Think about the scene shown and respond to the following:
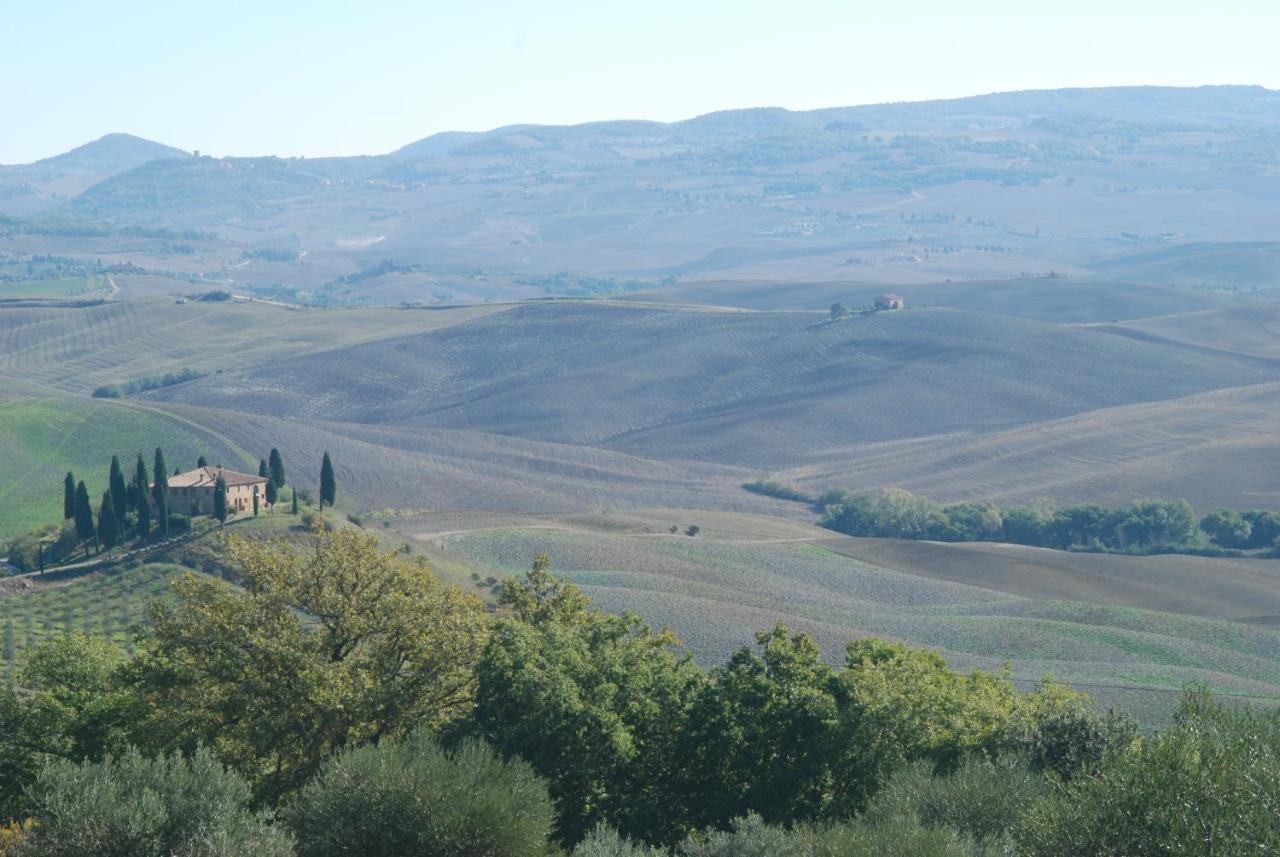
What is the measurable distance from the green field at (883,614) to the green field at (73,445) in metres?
35.2

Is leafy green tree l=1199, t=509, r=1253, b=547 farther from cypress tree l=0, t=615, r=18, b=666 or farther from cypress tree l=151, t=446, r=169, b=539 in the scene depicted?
cypress tree l=0, t=615, r=18, b=666

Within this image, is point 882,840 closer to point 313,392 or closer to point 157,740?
point 157,740

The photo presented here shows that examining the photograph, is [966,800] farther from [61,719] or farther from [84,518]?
[84,518]

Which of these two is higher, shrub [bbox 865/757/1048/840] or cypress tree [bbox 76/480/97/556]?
shrub [bbox 865/757/1048/840]

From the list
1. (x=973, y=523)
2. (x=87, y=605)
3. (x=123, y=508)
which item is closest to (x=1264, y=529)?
(x=973, y=523)

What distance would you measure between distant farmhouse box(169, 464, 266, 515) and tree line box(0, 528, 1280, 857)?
1824 inches

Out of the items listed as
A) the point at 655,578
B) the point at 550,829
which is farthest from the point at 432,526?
the point at 550,829

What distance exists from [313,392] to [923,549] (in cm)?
10792

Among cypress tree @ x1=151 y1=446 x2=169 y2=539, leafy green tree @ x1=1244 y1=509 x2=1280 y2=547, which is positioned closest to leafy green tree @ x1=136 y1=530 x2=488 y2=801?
cypress tree @ x1=151 y1=446 x2=169 y2=539

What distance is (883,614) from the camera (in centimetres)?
8969

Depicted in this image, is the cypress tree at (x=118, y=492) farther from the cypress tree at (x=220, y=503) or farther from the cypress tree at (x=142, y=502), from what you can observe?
the cypress tree at (x=220, y=503)

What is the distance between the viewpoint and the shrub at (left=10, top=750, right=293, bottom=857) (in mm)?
27734

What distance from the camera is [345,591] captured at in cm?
3797

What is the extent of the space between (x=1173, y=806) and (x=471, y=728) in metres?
17.0
